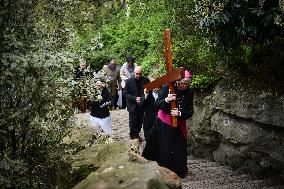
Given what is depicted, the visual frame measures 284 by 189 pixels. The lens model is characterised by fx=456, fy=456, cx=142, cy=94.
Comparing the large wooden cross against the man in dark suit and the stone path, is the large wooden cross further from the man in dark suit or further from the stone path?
the man in dark suit

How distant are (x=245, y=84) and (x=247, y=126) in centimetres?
84

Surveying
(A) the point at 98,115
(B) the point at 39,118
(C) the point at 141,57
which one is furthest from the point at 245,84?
(C) the point at 141,57

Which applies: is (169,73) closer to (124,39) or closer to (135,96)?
(135,96)

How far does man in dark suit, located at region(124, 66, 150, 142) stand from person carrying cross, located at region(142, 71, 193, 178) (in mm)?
2061

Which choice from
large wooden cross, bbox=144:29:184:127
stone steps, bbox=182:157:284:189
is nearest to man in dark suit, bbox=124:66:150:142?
stone steps, bbox=182:157:284:189

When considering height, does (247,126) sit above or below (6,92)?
below

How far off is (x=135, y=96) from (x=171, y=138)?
9.77 feet

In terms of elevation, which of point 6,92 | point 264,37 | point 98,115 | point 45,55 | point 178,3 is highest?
point 178,3

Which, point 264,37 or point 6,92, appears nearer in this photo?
point 6,92

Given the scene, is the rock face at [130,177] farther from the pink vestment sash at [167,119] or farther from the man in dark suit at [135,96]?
the man in dark suit at [135,96]

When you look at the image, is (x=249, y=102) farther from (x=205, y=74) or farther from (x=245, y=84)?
(x=205, y=74)

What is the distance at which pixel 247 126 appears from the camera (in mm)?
8594

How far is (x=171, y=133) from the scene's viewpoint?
8.41m

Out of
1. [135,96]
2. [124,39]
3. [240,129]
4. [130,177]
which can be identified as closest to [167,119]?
[240,129]
